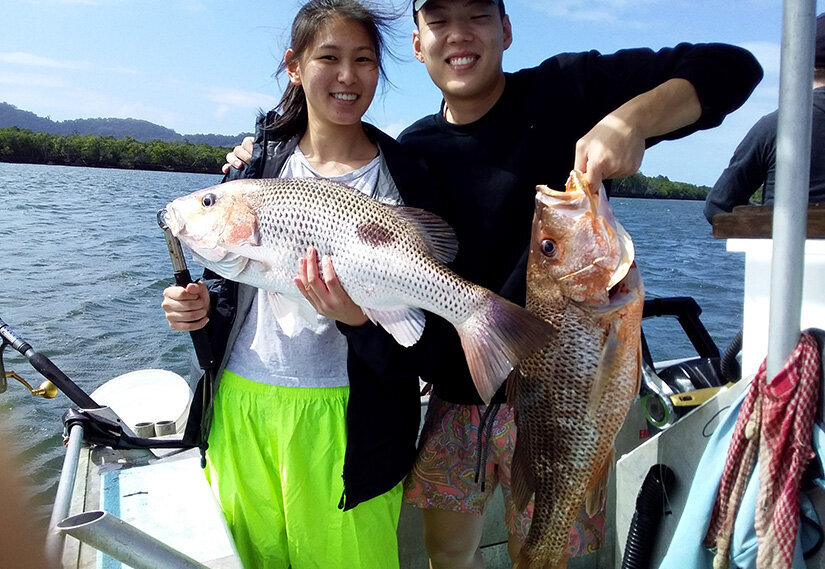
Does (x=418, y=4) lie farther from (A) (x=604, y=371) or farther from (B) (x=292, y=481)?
(B) (x=292, y=481)

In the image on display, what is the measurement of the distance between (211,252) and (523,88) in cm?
145

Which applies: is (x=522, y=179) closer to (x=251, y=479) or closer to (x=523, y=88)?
(x=523, y=88)

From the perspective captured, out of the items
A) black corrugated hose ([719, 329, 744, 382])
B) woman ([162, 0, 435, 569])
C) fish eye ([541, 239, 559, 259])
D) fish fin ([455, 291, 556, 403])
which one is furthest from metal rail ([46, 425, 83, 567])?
black corrugated hose ([719, 329, 744, 382])

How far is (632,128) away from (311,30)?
129 cm

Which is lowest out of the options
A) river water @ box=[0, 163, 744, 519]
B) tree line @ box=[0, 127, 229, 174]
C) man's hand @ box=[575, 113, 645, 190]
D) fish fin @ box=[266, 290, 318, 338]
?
river water @ box=[0, 163, 744, 519]

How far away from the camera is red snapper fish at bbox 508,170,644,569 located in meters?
1.92

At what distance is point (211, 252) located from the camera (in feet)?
7.18

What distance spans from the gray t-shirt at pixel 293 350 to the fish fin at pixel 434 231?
0.32 m

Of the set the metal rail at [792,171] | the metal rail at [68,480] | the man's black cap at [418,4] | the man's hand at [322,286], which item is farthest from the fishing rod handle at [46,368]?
the metal rail at [792,171]

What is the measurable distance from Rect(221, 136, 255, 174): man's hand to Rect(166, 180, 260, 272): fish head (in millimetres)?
388

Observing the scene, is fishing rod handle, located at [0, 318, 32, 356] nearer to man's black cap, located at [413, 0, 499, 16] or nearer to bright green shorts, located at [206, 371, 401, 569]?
bright green shorts, located at [206, 371, 401, 569]

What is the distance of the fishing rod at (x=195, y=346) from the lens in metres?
2.33

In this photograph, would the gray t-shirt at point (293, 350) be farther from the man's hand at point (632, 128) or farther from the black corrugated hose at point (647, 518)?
the black corrugated hose at point (647, 518)

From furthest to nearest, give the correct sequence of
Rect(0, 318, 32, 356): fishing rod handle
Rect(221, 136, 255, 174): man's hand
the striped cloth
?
Rect(0, 318, 32, 356): fishing rod handle < Rect(221, 136, 255, 174): man's hand < the striped cloth
